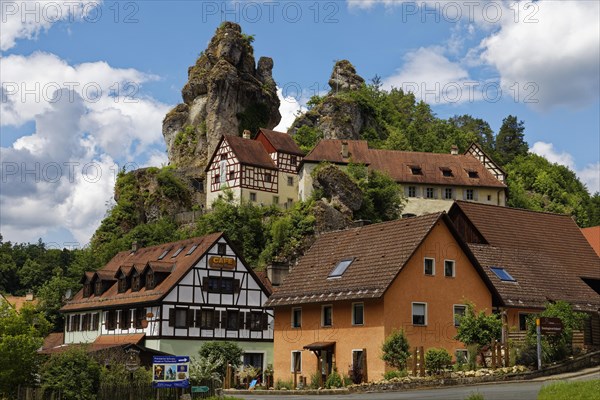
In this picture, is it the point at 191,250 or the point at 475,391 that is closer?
the point at 475,391

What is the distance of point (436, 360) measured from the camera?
35906 mm

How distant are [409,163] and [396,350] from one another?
2190 inches

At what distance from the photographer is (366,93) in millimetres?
122250

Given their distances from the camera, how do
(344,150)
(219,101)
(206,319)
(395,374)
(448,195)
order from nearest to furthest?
(395,374)
(206,319)
(344,150)
(448,195)
(219,101)

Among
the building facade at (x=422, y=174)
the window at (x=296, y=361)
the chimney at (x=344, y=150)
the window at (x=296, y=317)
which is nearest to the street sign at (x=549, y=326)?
the window at (x=296, y=361)

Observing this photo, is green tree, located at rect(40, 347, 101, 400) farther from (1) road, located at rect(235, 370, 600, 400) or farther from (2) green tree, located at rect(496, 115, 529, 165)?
(2) green tree, located at rect(496, 115, 529, 165)

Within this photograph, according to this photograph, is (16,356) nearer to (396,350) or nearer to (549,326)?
(396,350)

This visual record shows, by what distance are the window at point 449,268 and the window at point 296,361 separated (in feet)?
27.0

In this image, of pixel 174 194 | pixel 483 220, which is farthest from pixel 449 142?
pixel 483 220

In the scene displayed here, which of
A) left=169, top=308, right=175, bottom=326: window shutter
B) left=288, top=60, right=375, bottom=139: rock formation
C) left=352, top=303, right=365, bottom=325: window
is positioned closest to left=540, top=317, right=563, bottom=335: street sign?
left=352, top=303, right=365, bottom=325: window

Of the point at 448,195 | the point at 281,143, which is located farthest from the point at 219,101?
the point at 448,195

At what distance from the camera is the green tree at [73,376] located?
35.4m

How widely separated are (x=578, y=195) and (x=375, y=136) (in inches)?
Answer: 1142

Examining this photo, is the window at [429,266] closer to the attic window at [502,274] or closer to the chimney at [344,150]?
the attic window at [502,274]
